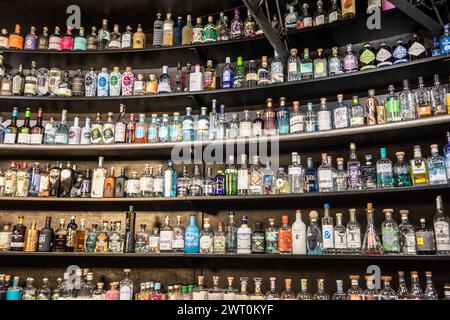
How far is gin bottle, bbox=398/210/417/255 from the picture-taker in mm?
2352

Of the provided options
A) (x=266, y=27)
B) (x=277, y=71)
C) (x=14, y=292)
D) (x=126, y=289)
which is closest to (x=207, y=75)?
(x=277, y=71)

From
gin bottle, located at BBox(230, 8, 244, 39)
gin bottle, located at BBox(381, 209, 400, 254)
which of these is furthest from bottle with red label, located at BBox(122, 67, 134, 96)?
gin bottle, located at BBox(381, 209, 400, 254)


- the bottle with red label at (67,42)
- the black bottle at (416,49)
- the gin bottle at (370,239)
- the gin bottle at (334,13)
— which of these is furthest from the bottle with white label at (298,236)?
the bottle with red label at (67,42)

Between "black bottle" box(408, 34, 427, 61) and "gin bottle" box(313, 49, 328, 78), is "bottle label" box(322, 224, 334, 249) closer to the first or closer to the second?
"gin bottle" box(313, 49, 328, 78)

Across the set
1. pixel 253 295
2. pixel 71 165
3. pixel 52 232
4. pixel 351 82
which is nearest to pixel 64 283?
pixel 52 232

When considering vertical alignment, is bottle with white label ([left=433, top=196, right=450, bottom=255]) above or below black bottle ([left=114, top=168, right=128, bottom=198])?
below

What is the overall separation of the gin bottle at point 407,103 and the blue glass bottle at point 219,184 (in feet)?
3.77

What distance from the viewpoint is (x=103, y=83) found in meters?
3.20

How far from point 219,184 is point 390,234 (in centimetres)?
107

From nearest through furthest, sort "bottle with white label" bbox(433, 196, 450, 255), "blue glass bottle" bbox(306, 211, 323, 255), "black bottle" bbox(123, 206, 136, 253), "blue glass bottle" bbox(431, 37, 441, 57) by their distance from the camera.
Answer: "bottle with white label" bbox(433, 196, 450, 255)
"blue glass bottle" bbox(431, 37, 441, 57)
"blue glass bottle" bbox(306, 211, 323, 255)
"black bottle" bbox(123, 206, 136, 253)

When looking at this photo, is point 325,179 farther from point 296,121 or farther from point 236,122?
point 236,122

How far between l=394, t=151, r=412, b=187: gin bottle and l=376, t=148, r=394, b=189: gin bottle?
0.03 m

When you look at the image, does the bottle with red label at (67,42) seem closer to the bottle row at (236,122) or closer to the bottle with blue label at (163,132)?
the bottle row at (236,122)
